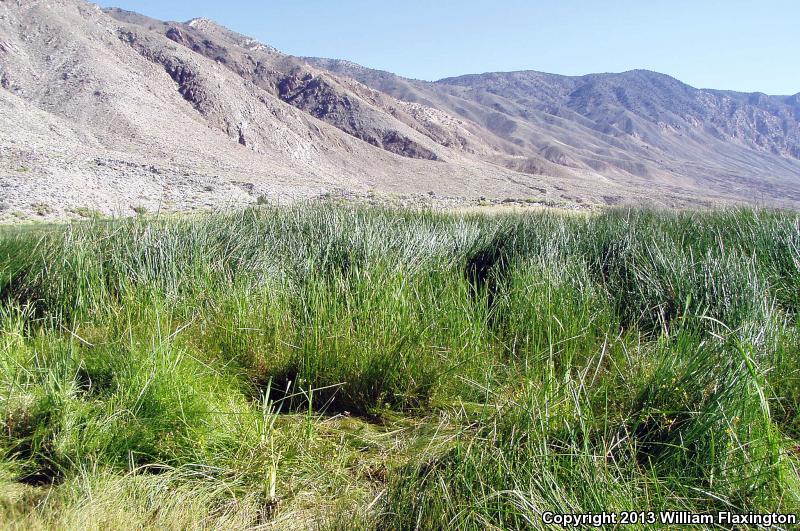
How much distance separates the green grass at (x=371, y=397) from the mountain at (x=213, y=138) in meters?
1.15

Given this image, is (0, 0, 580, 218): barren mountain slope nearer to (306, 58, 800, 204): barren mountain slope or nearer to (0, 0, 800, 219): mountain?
(0, 0, 800, 219): mountain

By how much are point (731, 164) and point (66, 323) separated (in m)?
154

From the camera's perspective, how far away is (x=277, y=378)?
131 inches

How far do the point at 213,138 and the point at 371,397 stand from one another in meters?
44.7

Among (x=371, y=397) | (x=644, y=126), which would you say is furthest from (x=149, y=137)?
Answer: (x=644, y=126)

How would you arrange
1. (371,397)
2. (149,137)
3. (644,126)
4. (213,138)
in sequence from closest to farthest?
(371,397), (149,137), (213,138), (644,126)

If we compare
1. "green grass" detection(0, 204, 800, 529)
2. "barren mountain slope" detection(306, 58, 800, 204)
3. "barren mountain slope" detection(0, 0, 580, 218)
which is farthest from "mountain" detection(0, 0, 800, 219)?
"barren mountain slope" detection(306, 58, 800, 204)

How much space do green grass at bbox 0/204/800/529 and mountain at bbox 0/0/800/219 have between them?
115 cm

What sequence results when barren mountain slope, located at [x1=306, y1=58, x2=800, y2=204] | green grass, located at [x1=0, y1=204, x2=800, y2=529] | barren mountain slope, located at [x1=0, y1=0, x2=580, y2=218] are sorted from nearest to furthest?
green grass, located at [x1=0, y1=204, x2=800, y2=529] → barren mountain slope, located at [x1=0, y1=0, x2=580, y2=218] → barren mountain slope, located at [x1=306, y1=58, x2=800, y2=204]

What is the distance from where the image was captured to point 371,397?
10.5 feet

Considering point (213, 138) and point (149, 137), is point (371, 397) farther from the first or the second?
point (213, 138)

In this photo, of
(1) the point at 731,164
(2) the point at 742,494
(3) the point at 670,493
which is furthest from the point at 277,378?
(1) the point at 731,164

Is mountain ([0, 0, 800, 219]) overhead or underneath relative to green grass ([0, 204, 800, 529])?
overhead

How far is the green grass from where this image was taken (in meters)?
2.07
